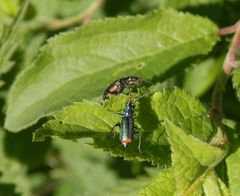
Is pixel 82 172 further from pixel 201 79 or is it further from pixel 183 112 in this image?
pixel 183 112

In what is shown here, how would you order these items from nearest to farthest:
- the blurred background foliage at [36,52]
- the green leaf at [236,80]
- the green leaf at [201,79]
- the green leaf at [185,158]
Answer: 1. the green leaf at [185,158]
2. the green leaf at [236,80]
3. the blurred background foliage at [36,52]
4. the green leaf at [201,79]

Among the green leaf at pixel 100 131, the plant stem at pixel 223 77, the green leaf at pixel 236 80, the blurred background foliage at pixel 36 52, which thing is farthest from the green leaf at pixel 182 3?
the green leaf at pixel 100 131

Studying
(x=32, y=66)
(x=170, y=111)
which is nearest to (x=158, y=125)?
(x=170, y=111)

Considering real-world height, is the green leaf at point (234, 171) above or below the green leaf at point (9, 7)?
below

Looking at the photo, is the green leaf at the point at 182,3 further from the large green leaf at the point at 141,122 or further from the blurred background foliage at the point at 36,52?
the large green leaf at the point at 141,122

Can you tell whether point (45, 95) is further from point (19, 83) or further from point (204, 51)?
point (204, 51)

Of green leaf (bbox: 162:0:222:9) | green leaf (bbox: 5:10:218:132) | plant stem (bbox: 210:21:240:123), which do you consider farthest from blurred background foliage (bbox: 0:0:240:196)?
plant stem (bbox: 210:21:240:123)
